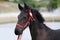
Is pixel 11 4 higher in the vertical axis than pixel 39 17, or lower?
lower

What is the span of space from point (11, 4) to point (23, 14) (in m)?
27.1

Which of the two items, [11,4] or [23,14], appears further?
[11,4]

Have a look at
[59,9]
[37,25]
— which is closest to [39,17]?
[37,25]

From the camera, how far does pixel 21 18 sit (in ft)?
22.7

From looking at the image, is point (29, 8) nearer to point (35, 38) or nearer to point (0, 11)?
point (35, 38)

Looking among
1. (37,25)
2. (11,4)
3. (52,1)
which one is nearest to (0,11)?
(11,4)

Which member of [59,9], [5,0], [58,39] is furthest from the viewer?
[5,0]

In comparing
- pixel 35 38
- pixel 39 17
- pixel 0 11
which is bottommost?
pixel 0 11

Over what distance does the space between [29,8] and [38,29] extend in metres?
0.52

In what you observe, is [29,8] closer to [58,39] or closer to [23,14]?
[23,14]

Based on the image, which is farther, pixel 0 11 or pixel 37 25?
pixel 0 11

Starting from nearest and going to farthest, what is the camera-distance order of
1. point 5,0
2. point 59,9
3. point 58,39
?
point 58,39
point 59,9
point 5,0

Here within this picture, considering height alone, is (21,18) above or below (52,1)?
above

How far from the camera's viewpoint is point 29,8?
705 cm
